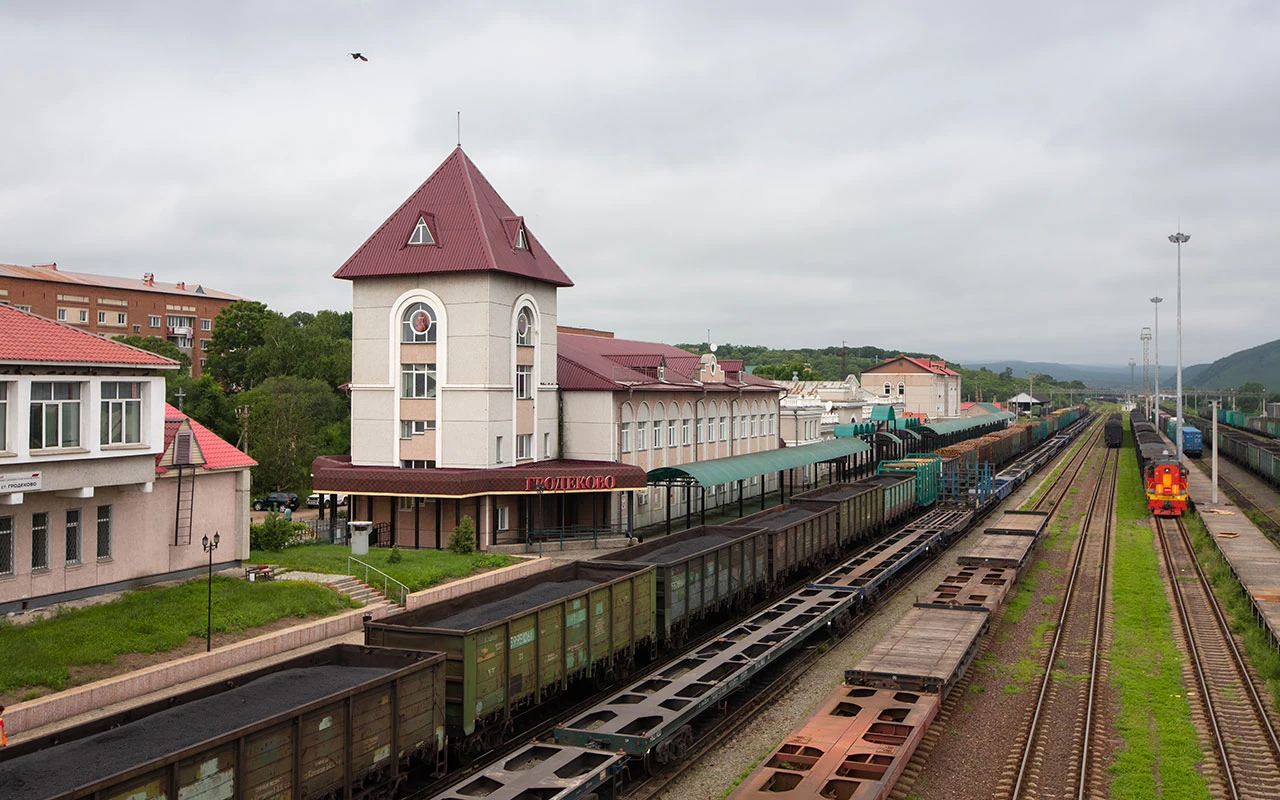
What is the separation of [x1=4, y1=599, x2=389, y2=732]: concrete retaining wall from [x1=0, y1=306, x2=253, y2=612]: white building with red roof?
15.3 feet

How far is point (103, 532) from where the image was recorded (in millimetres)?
24859

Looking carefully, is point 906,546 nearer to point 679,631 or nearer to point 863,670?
point 679,631

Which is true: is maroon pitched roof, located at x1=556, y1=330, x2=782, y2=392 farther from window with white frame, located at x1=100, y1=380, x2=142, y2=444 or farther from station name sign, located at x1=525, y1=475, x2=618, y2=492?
window with white frame, located at x1=100, y1=380, x2=142, y2=444

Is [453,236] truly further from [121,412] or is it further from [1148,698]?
[1148,698]

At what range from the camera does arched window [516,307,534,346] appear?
4003 centimetres

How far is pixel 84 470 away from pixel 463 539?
14.6 meters

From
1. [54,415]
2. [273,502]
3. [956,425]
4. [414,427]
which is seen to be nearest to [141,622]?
[54,415]

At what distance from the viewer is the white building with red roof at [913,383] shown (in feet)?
392

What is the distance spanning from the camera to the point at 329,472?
3691 centimetres

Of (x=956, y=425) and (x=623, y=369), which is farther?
(x=956, y=425)

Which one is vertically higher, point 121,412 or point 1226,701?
point 121,412

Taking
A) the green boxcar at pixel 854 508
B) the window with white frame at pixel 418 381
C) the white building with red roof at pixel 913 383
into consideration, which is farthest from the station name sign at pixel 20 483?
the white building with red roof at pixel 913 383

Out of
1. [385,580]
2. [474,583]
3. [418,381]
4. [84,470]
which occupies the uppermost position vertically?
[418,381]

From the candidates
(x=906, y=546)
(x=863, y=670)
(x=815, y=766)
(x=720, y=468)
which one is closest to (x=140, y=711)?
(x=815, y=766)
